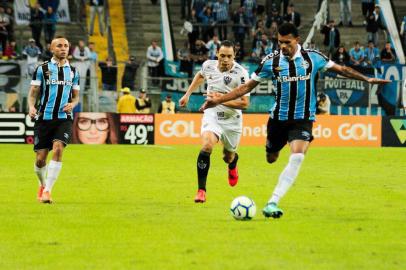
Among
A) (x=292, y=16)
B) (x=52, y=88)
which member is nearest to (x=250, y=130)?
(x=292, y=16)

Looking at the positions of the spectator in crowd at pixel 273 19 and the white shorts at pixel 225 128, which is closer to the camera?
the white shorts at pixel 225 128

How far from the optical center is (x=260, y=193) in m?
16.3

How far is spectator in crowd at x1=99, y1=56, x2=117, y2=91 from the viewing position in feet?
113

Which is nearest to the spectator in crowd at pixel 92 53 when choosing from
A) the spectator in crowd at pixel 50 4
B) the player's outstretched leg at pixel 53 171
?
the spectator in crowd at pixel 50 4

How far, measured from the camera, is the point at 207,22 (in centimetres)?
3938

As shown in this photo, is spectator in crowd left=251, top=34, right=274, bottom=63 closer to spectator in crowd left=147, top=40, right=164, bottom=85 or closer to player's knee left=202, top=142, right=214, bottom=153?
spectator in crowd left=147, top=40, right=164, bottom=85

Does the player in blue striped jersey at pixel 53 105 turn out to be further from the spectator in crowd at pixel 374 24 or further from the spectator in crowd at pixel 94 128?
the spectator in crowd at pixel 374 24

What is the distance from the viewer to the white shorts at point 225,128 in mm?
15266

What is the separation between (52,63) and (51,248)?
5.26 metres

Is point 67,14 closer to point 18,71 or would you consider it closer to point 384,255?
point 18,71

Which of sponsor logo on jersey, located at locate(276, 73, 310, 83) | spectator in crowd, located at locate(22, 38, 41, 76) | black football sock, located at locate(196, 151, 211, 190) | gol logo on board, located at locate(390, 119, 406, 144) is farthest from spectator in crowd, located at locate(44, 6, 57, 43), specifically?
sponsor logo on jersey, located at locate(276, 73, 310, 83)

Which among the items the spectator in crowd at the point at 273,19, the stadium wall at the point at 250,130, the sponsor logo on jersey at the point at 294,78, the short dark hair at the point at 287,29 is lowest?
the stadium wall at the point at 250,130

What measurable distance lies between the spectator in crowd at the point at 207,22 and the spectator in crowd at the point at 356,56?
550cm

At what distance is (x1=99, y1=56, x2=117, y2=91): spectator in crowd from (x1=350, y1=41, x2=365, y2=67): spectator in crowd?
8.77 meters
